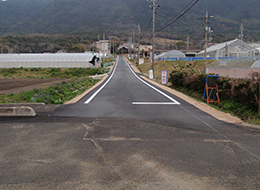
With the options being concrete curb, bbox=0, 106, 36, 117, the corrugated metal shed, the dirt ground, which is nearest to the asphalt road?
concrete curb, bbox=0, 106, 36, 117

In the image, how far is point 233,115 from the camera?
973 centimetres

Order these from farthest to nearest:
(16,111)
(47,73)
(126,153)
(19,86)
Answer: (47,73) → (19,86) → (16,111) → (126,153)

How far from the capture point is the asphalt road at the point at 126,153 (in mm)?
4188

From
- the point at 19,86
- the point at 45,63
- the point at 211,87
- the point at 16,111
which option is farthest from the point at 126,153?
the point at 45,63

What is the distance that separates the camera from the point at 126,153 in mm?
5395

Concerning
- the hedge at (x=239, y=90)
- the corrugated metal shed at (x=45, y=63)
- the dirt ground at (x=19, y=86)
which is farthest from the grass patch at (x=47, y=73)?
the hedge at (x=239, y=90)

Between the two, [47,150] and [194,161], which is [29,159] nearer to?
[47,150]

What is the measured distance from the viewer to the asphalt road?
13.7ft

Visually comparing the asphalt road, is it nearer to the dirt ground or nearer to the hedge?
the hedge

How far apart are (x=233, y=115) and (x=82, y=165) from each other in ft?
24.2

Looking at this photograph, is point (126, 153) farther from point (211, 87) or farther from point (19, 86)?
point (19, 86)

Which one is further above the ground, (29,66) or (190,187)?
(29,66)

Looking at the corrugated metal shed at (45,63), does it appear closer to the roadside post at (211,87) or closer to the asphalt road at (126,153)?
the roadside post at (211,87)

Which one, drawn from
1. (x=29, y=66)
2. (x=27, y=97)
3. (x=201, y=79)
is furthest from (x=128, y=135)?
(x=29, y=66)
